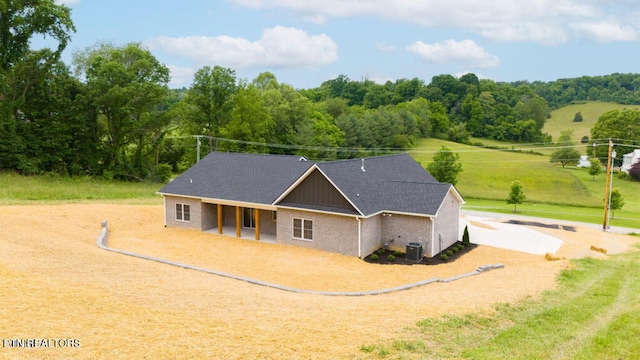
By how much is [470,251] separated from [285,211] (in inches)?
378

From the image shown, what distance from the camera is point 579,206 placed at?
157ft

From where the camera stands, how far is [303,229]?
22.9m

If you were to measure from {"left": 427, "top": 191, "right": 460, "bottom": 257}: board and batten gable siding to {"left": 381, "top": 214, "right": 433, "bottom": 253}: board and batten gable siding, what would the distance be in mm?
504

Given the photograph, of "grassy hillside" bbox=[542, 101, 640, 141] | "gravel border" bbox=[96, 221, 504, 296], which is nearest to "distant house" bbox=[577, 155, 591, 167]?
"grassy hillside" bbox=[542, 101, 640, 141]

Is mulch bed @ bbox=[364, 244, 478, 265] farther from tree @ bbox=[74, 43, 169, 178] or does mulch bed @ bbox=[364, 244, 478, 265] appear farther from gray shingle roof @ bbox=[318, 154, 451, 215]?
tree @ bbox=[74, 43, 169, 178]

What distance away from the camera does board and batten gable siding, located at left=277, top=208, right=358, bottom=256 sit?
21.5m

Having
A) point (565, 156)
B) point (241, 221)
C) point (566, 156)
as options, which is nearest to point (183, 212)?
point (241, 221)

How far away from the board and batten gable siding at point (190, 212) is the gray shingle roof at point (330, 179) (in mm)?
455

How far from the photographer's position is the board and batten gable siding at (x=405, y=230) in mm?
21922

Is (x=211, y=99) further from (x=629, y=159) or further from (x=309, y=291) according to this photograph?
(x=629, y=159)

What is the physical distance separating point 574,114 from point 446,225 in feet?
360

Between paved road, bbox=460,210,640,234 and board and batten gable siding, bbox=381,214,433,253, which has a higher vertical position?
board and batten gable siding, bbox=381,214,433,253

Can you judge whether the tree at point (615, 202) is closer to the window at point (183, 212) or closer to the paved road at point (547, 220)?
the paved road at point (547, 220)

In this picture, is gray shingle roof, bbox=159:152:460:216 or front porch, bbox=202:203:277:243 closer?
gray shingle roof, bbox=159:152:460:216
